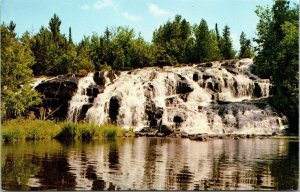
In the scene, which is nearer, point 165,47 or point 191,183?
point 191,183

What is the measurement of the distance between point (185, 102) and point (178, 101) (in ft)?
0.97

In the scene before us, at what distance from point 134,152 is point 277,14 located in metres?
13.2

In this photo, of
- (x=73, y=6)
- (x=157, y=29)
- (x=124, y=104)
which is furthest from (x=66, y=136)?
(x=157, y=29)

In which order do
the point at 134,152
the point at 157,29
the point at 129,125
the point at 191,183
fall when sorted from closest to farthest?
the point at 191,183 → the point at 134,152 → the point at 129,125 → the point at 157,29

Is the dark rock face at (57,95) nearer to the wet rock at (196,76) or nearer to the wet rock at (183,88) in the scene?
the wet rock at (183,88)

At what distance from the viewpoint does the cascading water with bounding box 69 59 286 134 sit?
1809cm

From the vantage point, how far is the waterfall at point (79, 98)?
61.8 ft

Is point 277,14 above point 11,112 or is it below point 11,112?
above

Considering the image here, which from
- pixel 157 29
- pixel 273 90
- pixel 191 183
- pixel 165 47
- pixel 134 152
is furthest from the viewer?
pixel 157 29

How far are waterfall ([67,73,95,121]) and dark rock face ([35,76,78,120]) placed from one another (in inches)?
7.2

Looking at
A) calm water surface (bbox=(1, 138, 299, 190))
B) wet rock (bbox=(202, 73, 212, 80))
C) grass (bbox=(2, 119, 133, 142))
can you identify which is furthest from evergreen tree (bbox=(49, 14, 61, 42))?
calm water surface (bbox=(1, 138, 299, 190))

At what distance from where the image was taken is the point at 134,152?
10664mm

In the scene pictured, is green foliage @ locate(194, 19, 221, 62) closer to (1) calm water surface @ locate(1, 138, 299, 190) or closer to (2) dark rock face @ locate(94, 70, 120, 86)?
(2) dark rock face @ locate(94, 70, 120, 86)

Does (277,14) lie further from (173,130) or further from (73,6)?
(73,6)
